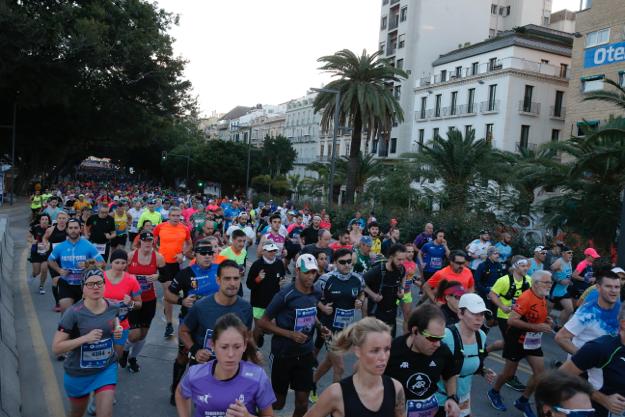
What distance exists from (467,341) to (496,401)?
7.42ft

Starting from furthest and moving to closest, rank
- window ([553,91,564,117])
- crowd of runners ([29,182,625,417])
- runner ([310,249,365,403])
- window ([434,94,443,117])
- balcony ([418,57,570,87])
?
window ([434,94,443,117]) < window ([553,91,564,117]) < balcony ([418,57,570,87]) < runner ([310,249,365,403]) < crowd of runners ([29,182,625,417])

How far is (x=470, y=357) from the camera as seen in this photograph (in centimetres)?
440

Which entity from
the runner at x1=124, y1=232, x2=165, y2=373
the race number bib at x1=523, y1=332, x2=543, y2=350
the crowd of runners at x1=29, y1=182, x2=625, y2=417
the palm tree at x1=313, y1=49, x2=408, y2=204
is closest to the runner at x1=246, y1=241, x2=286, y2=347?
the crowd of runners at x1=29, y1=182, x2=625, y2=417

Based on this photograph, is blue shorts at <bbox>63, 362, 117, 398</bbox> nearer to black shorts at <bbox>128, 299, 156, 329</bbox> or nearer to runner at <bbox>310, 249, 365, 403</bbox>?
black shorts at <bbox>128, 299, 156, 329</bbox>

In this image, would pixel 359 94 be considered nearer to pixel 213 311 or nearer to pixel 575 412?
pixel 213 311

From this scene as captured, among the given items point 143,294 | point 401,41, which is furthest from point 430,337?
point 401,41

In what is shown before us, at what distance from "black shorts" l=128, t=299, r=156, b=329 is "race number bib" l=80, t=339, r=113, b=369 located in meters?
2.03

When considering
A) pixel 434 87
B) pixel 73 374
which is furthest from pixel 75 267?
pixel 434 87

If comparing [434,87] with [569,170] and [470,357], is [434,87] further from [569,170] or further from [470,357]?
[470,357]

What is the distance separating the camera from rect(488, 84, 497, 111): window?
39844 mm

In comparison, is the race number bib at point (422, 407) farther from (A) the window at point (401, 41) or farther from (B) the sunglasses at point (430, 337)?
(A) the window at point (401, 41)

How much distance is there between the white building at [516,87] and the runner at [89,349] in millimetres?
36852

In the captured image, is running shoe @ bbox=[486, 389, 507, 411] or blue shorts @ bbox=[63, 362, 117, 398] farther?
running shoe @ bbox=[486, 389, 507, 411]

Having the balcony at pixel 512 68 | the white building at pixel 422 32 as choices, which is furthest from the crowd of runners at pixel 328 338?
the white building at pixel 422 32
